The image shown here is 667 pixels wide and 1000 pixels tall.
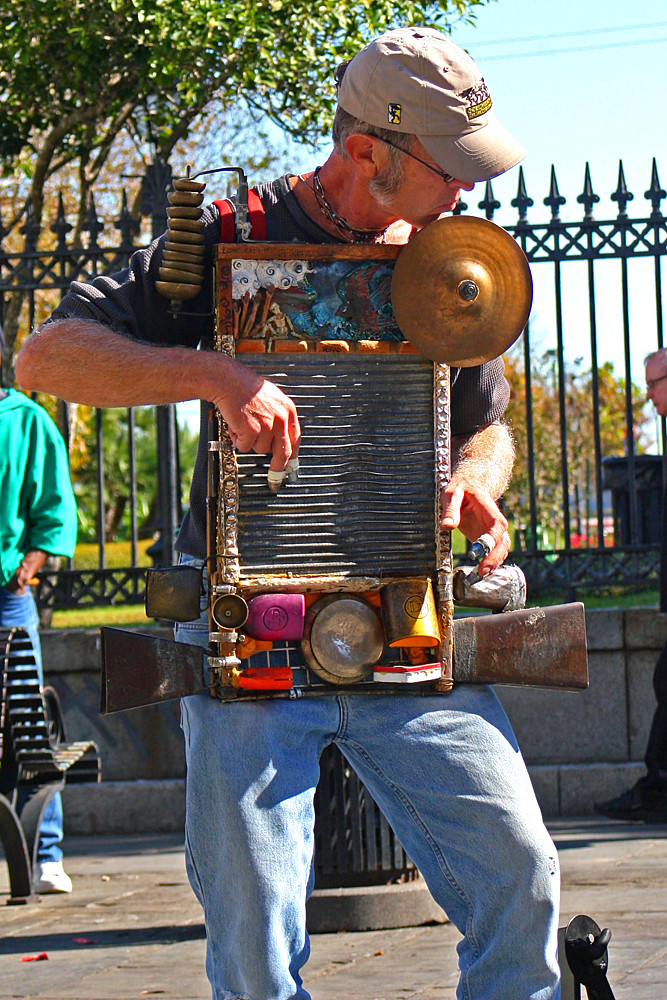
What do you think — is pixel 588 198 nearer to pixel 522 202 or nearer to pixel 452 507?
pixel 522 202

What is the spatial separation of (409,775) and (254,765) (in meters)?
0.31

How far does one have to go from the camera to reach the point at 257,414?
2268 mm

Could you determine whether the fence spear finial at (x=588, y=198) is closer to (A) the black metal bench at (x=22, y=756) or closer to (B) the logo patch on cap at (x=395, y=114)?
(A) the black metal bench at (x=22, y=756)

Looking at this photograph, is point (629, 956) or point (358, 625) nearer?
point (358, 625)

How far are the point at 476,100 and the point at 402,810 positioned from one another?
1354mm

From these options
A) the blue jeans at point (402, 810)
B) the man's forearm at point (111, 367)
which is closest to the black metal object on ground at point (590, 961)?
the blue jeans at point (402, 810)

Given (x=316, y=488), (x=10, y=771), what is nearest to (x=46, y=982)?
(x=10, y=771)

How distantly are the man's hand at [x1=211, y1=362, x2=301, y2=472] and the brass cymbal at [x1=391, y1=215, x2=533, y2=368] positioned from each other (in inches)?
12.3

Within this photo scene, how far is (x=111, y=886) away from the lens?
5641 millimetres

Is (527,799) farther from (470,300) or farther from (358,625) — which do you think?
(470,300)

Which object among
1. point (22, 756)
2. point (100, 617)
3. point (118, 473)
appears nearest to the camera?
point (22, 756)

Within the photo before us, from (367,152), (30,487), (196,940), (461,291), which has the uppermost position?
(367,152)

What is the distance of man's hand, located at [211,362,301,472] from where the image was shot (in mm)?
2268

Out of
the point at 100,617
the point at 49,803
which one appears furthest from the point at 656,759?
the point at 100,617
